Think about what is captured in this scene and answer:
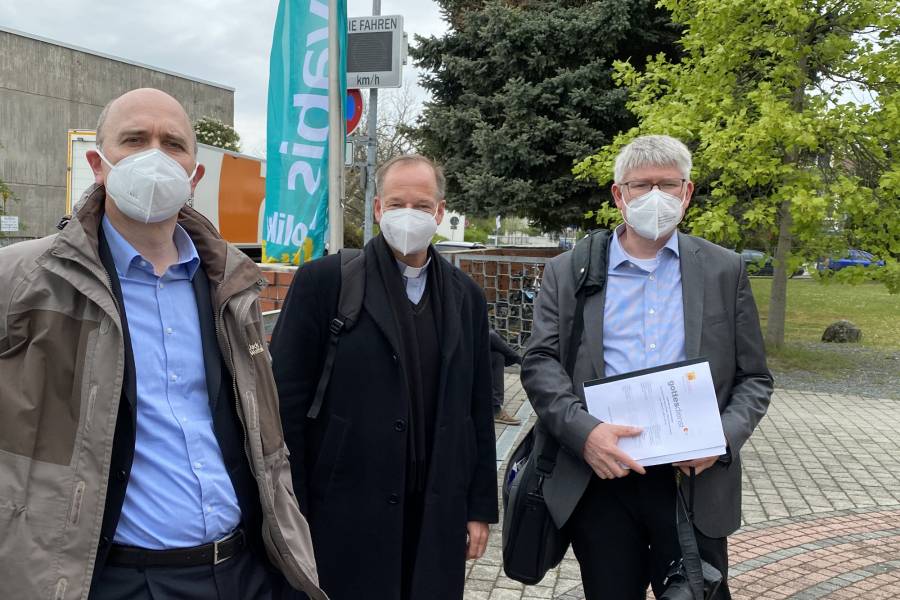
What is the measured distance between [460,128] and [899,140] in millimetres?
8251

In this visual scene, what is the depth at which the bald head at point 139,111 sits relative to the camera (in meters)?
2.04

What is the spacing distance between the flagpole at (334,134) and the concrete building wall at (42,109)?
111 ft

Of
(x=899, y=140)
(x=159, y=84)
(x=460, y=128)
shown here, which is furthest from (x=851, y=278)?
(x=159, y=84)

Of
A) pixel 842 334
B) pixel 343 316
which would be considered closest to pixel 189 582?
pixel 343 316

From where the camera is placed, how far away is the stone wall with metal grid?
40.7ft

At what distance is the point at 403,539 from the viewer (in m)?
2.79

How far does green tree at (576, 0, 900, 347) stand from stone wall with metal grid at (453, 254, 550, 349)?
1.55 meters

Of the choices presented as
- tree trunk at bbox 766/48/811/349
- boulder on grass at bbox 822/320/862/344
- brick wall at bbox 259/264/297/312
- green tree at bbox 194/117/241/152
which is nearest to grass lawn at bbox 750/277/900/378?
boulder on grass at bbox 822/320/862/344

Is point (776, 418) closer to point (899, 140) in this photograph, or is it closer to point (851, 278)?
point (851, 278)

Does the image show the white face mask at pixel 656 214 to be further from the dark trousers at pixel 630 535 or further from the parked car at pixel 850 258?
the parked car at pixel 850 258

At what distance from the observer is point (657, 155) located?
2.75 m

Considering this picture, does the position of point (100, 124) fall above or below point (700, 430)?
above

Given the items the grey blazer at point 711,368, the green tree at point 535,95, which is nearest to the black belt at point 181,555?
the grey blazer at point 711,368

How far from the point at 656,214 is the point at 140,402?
1.72 meters
